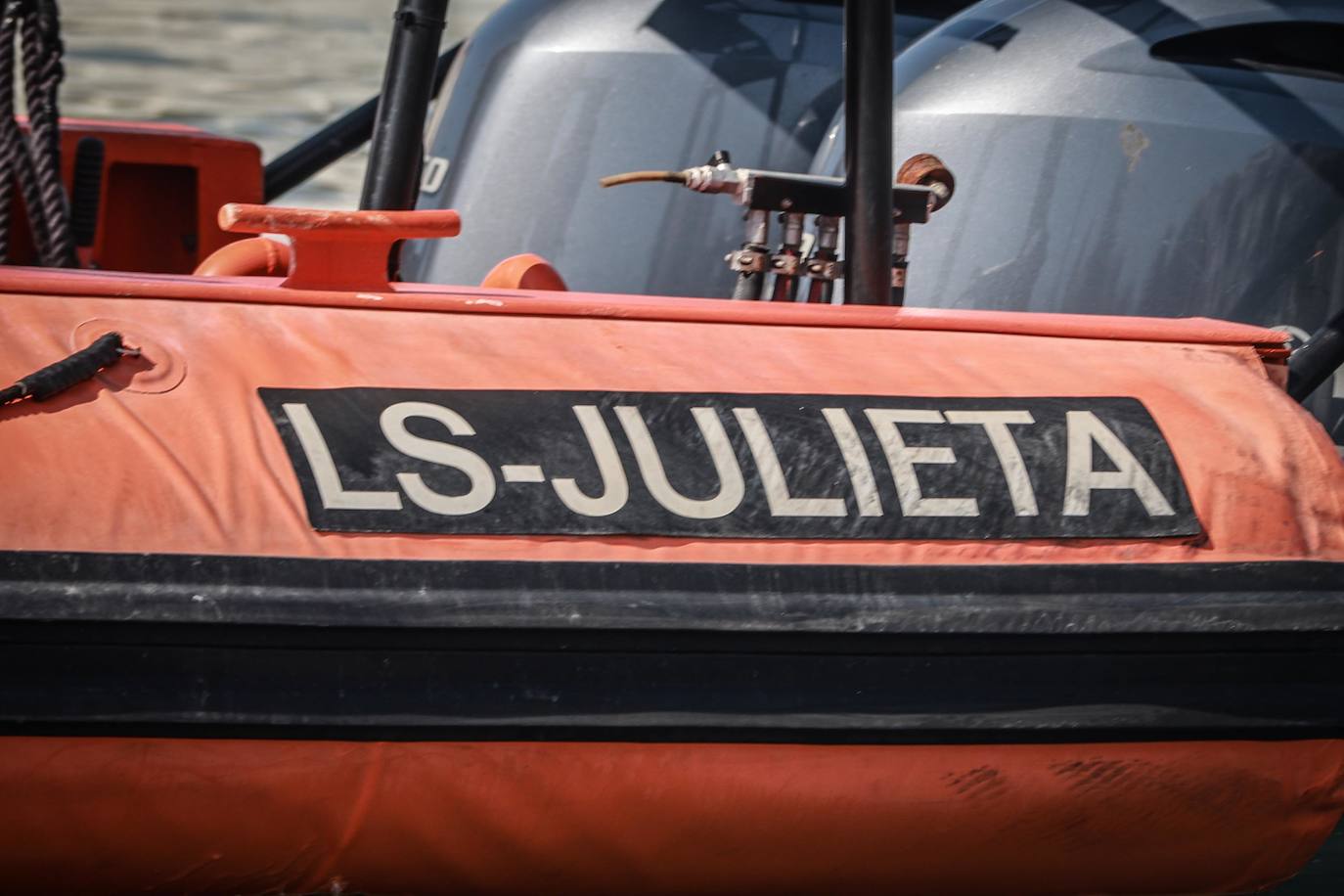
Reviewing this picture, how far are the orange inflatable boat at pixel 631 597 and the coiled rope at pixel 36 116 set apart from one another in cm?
41

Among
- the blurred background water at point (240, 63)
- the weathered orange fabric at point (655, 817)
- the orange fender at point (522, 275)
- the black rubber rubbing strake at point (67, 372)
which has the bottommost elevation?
the blurred background water at point (240, 63)

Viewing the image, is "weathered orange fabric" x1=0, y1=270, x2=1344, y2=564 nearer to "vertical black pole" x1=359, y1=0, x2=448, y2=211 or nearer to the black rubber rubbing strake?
the black rubber rubbing strake

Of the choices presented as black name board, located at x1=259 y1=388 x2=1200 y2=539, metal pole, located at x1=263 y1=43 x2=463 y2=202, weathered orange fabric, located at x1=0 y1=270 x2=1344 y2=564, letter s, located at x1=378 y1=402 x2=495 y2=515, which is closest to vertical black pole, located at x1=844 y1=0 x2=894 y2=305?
weathered orange fabric, located at x1=0 y1=270 x2=1344 y2=564

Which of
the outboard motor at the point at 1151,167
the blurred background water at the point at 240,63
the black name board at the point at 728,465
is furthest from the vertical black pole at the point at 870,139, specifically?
the blurred background water at the point at 240,63

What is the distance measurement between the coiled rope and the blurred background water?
236 inches

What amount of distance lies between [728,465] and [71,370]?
0.58 metres

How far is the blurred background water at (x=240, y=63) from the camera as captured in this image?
10047 mm

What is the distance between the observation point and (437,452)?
1.59 m

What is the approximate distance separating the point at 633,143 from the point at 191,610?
60.9 inches

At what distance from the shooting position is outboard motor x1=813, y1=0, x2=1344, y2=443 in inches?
88.8

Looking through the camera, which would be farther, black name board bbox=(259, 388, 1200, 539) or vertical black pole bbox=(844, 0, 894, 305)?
vertical black pole bbox=(844, 0, 894, 305)

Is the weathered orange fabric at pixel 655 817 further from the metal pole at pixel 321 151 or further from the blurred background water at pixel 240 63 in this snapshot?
the blurred background water at pixel 240 63

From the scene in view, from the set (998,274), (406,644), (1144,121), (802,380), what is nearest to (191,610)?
(406,644)

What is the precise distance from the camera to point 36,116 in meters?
2.04
